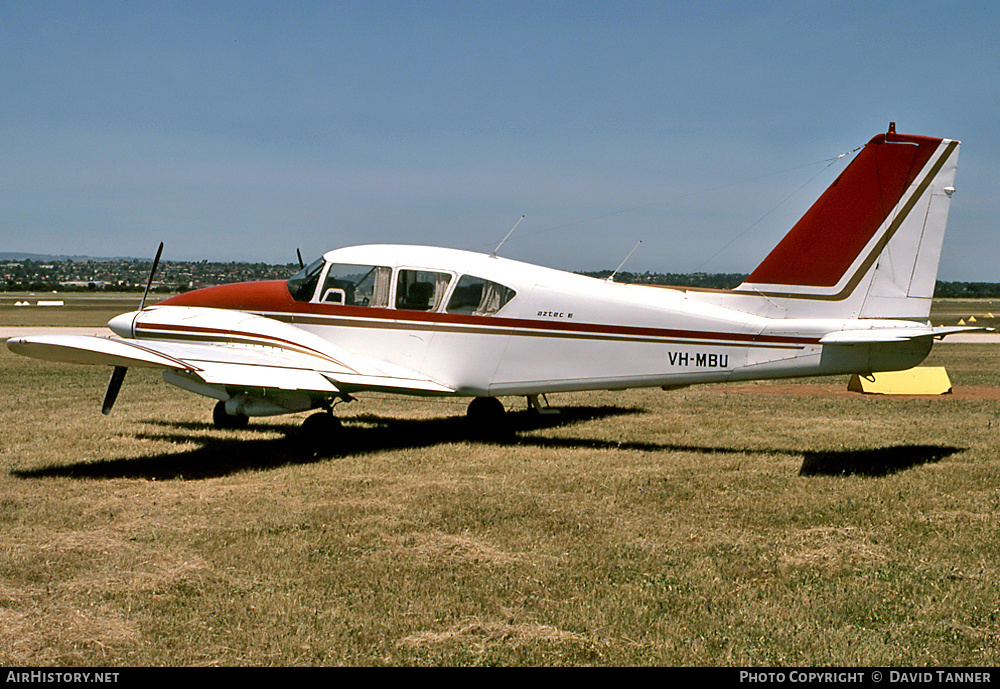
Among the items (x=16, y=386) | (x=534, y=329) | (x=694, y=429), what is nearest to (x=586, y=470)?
(x=534, y=329)

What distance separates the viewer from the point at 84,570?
20.5 feet

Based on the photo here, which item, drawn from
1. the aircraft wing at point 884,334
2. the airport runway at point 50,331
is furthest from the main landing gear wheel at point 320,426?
the airport runway at point 50,331

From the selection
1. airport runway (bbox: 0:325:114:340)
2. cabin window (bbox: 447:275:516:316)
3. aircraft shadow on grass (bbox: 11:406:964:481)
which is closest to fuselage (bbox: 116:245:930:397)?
cabin window (bbox: 447:275:516:316)

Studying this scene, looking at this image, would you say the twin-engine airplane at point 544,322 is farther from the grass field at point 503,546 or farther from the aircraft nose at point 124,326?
the grass field at point 503,546

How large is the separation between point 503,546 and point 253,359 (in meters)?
5.53

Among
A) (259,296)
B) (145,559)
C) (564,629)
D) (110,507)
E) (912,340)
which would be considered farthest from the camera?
(259,296)

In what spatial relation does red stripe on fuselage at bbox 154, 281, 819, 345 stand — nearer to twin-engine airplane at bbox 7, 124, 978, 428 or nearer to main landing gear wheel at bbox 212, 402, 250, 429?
twin-engine airplane at bbox 7, 124, 978, 428

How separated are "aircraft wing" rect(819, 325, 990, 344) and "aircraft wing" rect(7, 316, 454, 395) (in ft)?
16.8

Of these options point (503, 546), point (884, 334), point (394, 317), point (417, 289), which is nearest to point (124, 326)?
point (394, 317)

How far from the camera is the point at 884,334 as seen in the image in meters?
9.38

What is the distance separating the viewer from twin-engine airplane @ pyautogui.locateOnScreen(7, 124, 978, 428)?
9.96 m

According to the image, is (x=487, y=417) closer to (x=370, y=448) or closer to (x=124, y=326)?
(x=370, y=448)

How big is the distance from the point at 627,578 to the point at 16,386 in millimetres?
16147
